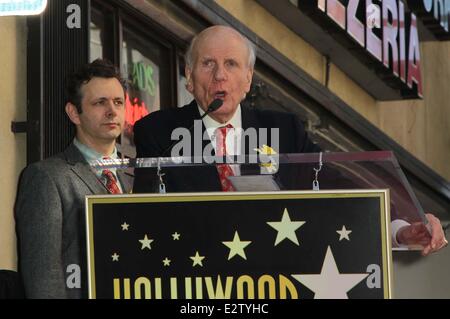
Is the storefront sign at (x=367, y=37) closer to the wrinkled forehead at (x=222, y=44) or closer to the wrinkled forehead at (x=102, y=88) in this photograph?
the wrinkled forehead at (x=102, y=88)

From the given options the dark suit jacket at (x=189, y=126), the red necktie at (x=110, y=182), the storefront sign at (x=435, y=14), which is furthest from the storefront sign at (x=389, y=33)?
the red necktie at (x=110, y=182)

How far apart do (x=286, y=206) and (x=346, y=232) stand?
179mm

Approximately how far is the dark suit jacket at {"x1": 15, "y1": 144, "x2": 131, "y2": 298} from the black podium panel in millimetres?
155

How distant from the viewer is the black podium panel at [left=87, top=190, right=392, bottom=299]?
3.67m

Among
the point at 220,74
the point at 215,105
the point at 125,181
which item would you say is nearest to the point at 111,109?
the point at 220,74

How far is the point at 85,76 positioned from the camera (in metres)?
5.62

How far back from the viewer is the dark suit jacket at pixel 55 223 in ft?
13.1

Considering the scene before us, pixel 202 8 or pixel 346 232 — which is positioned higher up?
pixel 202 8

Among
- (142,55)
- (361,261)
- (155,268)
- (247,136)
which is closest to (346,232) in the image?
(361,261)

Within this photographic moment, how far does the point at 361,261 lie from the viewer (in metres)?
3.69

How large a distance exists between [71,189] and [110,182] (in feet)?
2.91

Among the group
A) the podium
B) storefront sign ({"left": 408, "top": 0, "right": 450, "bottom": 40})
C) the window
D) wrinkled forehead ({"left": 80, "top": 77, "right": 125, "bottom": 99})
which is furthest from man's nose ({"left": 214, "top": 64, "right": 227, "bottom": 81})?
storefront sign ({"left": 408, "top": 0, "right": 450, "bottom": 40})
